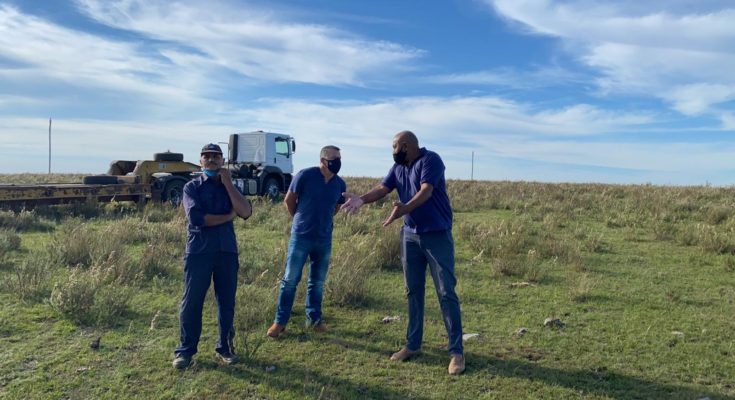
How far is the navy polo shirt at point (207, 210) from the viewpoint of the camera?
4227 mm

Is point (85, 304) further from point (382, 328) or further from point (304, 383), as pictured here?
point (382, 328)

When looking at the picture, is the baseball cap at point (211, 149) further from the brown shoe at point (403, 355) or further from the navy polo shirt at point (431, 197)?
the brown shoe at point (403, 355)

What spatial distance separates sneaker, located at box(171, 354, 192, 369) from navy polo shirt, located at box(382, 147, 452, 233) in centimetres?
214

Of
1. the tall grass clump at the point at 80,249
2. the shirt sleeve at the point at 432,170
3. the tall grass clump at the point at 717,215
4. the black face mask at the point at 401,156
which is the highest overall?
the black face mask at the point at 401,156

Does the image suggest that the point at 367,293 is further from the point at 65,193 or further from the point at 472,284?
the point at 65,193

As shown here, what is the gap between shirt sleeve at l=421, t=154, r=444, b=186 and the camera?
167 inches

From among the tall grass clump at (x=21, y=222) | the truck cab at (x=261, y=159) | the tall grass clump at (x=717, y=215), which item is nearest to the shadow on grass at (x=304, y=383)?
the tall grass clump at (x=21, y=222)

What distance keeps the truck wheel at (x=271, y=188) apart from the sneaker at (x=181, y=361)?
15428 mm

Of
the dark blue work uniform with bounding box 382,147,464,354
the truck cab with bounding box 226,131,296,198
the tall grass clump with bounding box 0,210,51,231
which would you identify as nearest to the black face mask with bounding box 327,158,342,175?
the dark blue work uniform with bounding box 382,147,464,354

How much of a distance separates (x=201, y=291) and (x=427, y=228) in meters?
1.93

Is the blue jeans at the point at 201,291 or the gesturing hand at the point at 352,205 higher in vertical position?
the gesturing hand at the point at 352,205

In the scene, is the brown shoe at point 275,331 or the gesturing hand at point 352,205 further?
the brown shoe at point 275,331

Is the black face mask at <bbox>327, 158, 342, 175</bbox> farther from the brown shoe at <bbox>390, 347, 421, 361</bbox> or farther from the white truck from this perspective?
the white truck

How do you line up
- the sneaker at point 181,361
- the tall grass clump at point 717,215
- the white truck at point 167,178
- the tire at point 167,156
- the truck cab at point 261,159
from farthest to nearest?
the truck cab at point 261,159, the tire at point 167,156, the tall grass clump at point 717,215, the white truck at point 167,178, the sneaker at point 181,361
